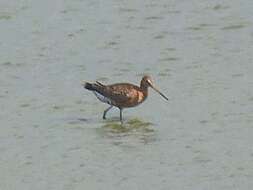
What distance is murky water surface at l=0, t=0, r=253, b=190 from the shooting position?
17219 mm

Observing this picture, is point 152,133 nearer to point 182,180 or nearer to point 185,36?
point 182,180

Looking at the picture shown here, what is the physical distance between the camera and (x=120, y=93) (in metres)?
20.5

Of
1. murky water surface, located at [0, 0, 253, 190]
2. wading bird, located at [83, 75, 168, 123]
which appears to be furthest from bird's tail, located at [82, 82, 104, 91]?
murky water surface, located at [0, 0, 253, 190]

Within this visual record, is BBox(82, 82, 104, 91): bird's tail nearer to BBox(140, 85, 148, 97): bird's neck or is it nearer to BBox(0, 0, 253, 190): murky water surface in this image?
BBox(0, 0, 253, 190): murky water surface

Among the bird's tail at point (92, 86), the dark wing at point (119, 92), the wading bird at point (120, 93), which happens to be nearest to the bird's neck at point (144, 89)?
the wading bird at point (120, 93)

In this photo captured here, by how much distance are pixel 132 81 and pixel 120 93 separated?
1.63 meters

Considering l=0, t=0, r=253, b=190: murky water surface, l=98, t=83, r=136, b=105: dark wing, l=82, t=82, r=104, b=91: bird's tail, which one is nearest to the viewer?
l=0, t=0, r=253, b=190: murky water surface

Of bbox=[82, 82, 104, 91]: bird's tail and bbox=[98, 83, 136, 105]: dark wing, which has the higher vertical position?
bbox=[82, 82, 104, 91]: bird's tail

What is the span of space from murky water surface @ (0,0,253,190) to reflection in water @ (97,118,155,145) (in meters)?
0.03

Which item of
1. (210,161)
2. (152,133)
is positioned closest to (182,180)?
(210,161)

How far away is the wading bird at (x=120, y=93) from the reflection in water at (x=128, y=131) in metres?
0.37

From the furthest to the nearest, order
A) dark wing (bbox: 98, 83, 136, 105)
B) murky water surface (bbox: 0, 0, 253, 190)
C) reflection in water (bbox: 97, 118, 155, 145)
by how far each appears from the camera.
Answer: dark wing (bbox: 98, 83, 136, 105)
reflection in water (bbox: 97, 118, 155, 145)
murky water surface (bbox: 0, 0, 253, 190)

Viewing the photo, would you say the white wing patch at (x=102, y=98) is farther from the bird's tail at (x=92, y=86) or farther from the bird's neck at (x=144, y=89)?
the bird's neck at (x=144, y=89)

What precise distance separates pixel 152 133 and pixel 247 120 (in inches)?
53.8
